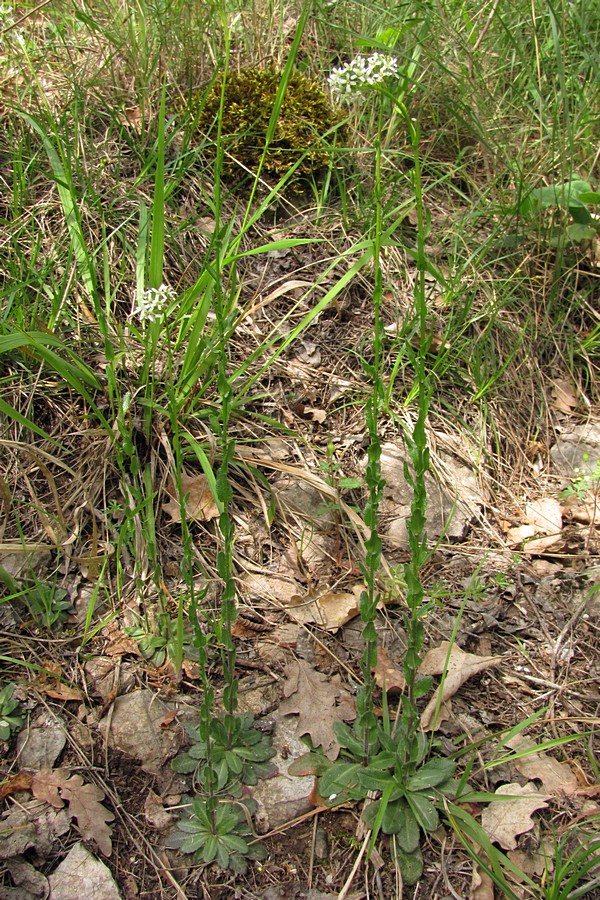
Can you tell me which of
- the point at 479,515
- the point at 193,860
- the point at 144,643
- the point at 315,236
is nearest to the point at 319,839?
the point at 193,860

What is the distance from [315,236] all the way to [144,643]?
1810 millimetres

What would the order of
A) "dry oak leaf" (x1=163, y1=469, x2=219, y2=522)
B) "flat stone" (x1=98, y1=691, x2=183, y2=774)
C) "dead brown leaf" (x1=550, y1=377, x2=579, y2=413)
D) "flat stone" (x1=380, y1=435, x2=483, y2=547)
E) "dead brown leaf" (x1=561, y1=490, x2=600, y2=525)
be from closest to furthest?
"flat stone" (x1=98, y1=691, x2=183, y2=774) < "dry oak leaf" (x1=163, y1=469, x2=219, y2=522) < "flat stone" (x1=380, y1=435, x2=483, y2=547) < "dead brown leaf" (x1=561, y1=490, x2=600, y2=525) < "dead brown leaf" (x1=550, y1=377, x2=579, y2=413)

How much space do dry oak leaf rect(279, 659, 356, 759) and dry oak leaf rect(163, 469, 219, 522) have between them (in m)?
0.57

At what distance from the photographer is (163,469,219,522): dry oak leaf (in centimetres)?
238

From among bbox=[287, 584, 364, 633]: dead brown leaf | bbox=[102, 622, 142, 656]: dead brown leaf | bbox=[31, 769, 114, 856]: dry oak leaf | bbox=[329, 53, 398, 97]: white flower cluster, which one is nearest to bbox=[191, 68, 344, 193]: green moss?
bbox=[329, 53, 398, 97]: white flower cluster

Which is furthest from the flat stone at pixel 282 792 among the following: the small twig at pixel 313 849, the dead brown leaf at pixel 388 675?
the dead brown leaf at pixel 388 675

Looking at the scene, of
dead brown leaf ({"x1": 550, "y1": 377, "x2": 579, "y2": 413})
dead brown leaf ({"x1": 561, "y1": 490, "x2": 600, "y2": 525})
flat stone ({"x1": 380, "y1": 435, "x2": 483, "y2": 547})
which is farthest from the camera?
dead brown leaf ({"x1": 550, "y1": 377, "x2": 579, "y2": 413})

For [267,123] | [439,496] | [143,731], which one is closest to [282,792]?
[143,731]

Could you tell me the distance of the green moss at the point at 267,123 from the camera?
3.11m

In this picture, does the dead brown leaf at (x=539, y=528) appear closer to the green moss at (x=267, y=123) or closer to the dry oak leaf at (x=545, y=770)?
the dry oak leaf at (x=545, y=770)

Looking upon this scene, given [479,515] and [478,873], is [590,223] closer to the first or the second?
[479,515]

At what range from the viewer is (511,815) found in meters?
A: 1.82

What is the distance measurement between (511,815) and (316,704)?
0.57 metres

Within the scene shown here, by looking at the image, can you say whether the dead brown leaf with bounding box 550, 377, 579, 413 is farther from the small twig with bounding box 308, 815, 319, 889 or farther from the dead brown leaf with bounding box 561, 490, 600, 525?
the small twig with bounding box 308, 815, 319, 889
